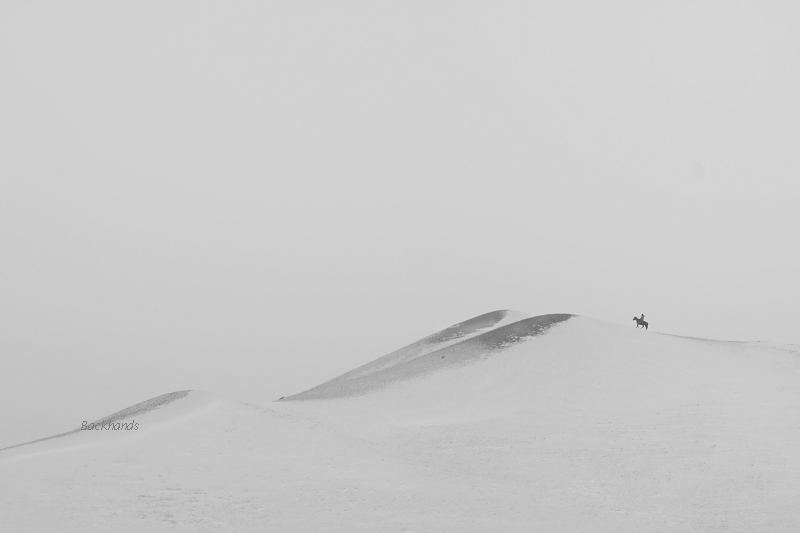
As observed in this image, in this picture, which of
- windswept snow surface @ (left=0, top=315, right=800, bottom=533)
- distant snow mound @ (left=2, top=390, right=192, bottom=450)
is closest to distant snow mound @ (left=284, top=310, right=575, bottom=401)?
windswept snow surface @ (left=0, top=315, right=800, bottom=533)

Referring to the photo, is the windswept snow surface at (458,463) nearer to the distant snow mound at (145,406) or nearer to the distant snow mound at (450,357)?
the distant snow mound at (145,406)

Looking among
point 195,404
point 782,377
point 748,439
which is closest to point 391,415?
point 195,404

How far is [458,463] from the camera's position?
30.5 metres

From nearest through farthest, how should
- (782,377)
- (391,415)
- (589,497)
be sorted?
(589,497) → (391,415) → (782,377)

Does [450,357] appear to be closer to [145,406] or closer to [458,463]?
[458,463]

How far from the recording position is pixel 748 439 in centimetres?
3206

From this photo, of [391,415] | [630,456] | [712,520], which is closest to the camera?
[712,520]

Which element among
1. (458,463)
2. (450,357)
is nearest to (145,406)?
(458,463)

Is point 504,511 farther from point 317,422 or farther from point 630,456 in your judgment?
point 317,422

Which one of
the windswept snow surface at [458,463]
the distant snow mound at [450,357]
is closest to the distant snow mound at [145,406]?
the windswept snow surface at [458,463]

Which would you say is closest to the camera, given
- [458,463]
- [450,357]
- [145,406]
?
[458,463]

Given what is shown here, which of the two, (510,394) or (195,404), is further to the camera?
(510,394)

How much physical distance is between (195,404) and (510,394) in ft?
56.5

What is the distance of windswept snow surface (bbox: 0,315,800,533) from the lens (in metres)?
24.5
